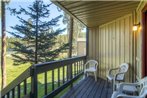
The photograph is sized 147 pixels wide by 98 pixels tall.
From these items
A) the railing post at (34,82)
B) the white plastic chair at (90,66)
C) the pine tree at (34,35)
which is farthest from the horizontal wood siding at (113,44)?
the pine tree at (34,35)

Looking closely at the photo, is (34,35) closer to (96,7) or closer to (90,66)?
(90,66)

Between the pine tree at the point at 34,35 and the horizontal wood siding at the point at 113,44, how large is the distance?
6586mm

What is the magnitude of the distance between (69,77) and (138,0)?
2.90 m

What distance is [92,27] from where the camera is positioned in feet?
28.0

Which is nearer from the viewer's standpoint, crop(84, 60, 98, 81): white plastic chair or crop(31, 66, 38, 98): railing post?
crop(31, 66, 38, 98): railing post

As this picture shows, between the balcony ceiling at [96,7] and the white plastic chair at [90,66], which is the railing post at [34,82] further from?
the white plastic chair at [90,66]

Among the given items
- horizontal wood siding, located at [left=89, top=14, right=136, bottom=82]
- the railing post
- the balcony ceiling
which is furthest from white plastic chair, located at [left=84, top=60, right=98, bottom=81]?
the railing post

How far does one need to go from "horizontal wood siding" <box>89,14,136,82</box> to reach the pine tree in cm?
659

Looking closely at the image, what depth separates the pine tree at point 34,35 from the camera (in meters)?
14.3

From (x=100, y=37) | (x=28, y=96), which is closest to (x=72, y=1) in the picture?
(x=28, y=96)

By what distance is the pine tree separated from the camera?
47.0 feet

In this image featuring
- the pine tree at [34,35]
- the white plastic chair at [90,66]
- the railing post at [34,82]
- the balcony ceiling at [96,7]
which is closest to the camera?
the railing post at [34,82]

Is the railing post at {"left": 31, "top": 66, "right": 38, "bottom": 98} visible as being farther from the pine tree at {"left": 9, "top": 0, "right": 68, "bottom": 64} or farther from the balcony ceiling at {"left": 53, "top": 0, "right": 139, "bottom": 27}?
the pine tree at {"left": 9, "top": 0, "right": 68, "bottom": 64}

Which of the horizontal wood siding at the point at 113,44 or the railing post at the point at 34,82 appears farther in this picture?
the horizontal wood siding at the point at 113,44
